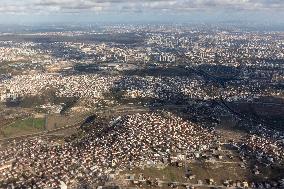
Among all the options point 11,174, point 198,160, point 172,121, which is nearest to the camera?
point 11,174

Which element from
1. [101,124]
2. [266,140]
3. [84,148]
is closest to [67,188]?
[84,148]

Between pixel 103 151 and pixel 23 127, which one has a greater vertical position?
pixel 103 151

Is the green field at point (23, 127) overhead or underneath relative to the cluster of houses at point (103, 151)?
underneath

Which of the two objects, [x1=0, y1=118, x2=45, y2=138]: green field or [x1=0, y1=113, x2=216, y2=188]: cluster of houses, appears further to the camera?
A: [x1=0, y1=118, x2=45, y2=138]: green field

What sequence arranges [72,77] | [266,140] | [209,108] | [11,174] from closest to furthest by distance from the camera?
1. [11,174]
2. [266,140]
3. [209,108]
4. [72,77]

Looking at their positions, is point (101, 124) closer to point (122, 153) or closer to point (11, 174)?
point (122, 153)

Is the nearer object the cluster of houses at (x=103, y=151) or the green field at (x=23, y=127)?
the cluster of houses at (x=103, y=151)

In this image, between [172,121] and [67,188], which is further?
[172,121]

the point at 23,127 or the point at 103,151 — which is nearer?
the point at 103,151
